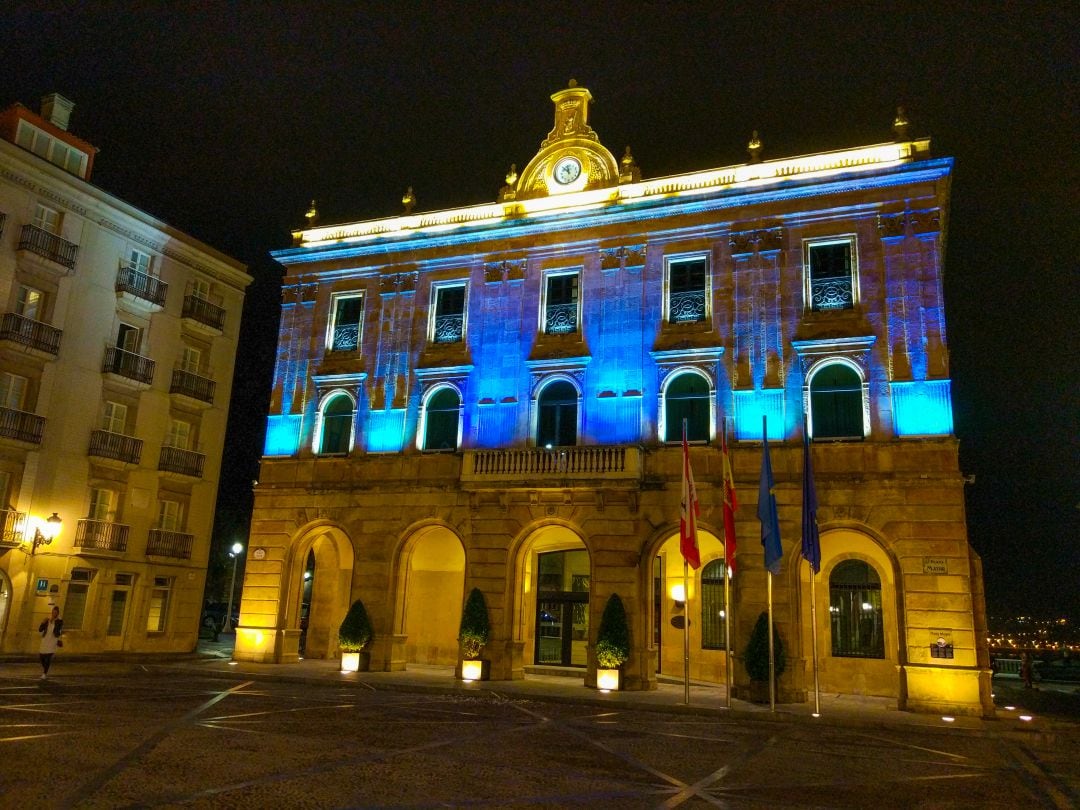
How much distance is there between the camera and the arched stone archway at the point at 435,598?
31578mm

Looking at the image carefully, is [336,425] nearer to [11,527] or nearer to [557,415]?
[557,415]

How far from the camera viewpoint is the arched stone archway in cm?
3158

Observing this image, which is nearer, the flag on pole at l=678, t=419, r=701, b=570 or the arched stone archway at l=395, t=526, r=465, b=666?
the flag on pole at l=678, t=419, r=701, b=570

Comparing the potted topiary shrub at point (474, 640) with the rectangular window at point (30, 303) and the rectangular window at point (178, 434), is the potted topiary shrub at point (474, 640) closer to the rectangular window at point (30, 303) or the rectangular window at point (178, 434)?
the rectangular window at point (178, 434)

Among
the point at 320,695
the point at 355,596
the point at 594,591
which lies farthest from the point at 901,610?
the point at 355,596

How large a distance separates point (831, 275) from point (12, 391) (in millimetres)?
27967

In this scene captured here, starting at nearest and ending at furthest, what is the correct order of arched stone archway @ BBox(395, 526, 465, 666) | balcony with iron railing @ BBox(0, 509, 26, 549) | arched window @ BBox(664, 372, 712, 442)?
1. arched window @ BBox(664, 372, 712, 442)
2. balcony with iron railing @ BBox(0, 509, 26, 549)
3. arched stone archway @ BBox(395, 526, 465, 666)

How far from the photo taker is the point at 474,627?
25.8 m

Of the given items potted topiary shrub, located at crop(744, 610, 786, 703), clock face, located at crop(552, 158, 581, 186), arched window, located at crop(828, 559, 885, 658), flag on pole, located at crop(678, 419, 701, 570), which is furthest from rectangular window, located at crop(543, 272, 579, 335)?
arched window, located at crop(828, 559, 885, 658)

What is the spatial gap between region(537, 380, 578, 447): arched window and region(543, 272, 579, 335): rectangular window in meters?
1.90

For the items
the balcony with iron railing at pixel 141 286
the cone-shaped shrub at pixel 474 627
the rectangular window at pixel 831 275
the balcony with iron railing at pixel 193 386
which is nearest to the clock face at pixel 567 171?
the rectangular window at pixel 831 275

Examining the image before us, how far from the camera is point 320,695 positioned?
66.9ft

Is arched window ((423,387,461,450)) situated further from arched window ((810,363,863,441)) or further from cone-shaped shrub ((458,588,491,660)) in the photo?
arched window ((810,363,863,441))

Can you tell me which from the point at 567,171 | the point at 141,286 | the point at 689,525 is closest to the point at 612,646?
the point at 689,525
